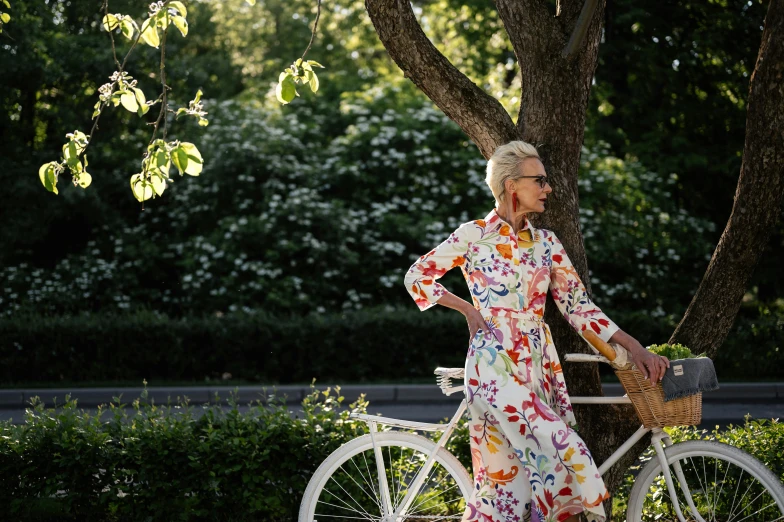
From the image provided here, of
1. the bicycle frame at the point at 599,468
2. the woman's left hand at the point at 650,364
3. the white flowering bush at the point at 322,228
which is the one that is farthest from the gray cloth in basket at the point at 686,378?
the white flowering bush at the point at 322,228

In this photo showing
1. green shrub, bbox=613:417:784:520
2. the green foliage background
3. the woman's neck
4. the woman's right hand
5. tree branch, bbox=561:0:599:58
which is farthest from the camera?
the green foliage background

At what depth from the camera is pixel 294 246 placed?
498 inches

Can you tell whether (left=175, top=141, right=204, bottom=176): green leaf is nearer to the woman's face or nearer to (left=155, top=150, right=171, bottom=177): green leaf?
(left=155, top=150, right=171, bottom=177): green leaf

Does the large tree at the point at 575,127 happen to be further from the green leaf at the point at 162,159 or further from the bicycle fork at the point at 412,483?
the green leaf at the point at 162,159

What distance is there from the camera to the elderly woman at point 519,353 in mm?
3422

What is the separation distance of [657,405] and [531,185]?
98 centimetres

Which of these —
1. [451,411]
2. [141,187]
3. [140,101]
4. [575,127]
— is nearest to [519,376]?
[575,127]

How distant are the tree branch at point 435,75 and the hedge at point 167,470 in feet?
4.93

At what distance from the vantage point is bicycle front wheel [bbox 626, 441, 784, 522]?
3340mm

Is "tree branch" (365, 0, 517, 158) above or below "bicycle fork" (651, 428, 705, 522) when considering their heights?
above

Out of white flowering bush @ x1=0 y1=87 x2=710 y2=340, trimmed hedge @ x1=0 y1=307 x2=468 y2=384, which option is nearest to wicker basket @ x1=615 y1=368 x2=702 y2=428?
trimmed hedge @ x1=0 y1=307 x2=468 y2=384

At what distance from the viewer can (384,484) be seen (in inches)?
148

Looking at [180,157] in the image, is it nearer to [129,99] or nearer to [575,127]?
[129,99]

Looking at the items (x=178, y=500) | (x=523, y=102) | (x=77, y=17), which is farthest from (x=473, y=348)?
(x=77, y=17)
